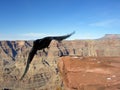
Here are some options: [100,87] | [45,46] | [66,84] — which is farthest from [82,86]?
[45,46]

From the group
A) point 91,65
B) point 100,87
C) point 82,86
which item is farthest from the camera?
point 91,65

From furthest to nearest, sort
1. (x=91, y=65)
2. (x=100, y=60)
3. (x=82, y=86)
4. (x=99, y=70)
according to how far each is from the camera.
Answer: (x=100, y=60) → (x=91, y=65) → (x=99, y=70) → (x=82, y=86)

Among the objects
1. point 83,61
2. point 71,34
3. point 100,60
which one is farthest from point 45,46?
point 100,60

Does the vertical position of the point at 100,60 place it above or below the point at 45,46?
below

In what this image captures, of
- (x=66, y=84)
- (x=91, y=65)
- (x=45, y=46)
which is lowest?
(x=66, y=84)

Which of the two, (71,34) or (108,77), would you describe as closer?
(108,77)

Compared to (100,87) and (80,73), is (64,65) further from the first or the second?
(100,87)

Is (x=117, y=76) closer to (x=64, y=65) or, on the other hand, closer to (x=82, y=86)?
(x=82, y=86)
